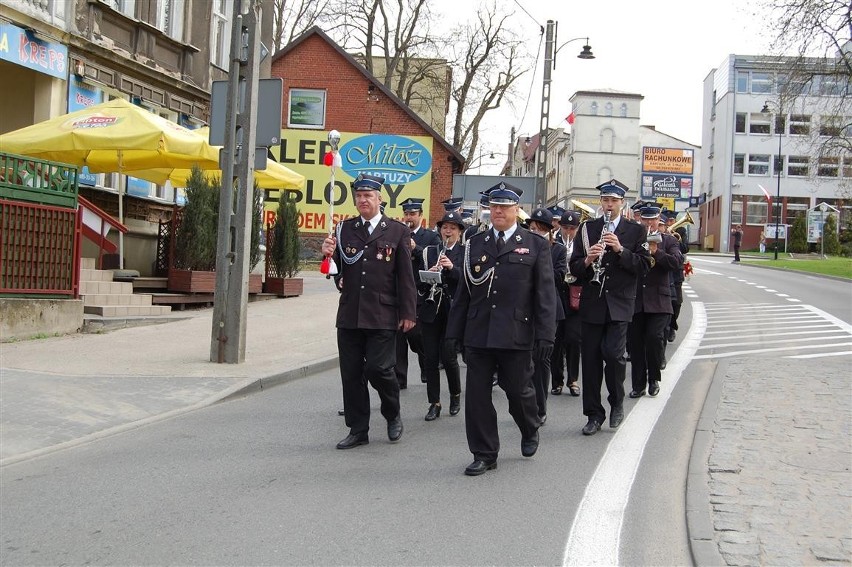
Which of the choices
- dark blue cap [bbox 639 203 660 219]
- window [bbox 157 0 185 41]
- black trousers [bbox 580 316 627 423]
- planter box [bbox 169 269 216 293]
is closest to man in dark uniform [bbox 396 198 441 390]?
black trousers [bbox 580 316 627 423]

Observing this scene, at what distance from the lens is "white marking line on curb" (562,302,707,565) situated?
16.7 ft

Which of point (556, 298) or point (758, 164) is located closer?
point (556, 298)

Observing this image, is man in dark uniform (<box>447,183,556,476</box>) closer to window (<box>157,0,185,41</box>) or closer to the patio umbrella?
the patio umbrella

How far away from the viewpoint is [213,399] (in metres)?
9.45

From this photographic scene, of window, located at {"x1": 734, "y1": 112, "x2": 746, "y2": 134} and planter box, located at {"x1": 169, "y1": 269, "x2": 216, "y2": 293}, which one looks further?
window, located at {"x1": 734, "y1": 112, "x2": 746, "y2": 134}

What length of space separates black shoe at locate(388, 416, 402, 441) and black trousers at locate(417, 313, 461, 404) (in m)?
1.09

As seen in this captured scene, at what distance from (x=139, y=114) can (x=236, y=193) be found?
448 cm

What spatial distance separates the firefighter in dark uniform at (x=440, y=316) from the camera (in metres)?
9.06

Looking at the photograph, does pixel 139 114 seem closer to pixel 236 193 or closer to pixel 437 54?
pixel 236 193

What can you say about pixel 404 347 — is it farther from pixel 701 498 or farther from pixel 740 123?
pixel 740 123

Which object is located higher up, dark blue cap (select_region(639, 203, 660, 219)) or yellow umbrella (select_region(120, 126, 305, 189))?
yellow umbrella (select_region(120, 126, 305, 189))

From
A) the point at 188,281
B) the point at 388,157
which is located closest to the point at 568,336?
the point at 188,281

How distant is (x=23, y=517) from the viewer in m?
5.61

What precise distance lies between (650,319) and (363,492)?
211 inches
